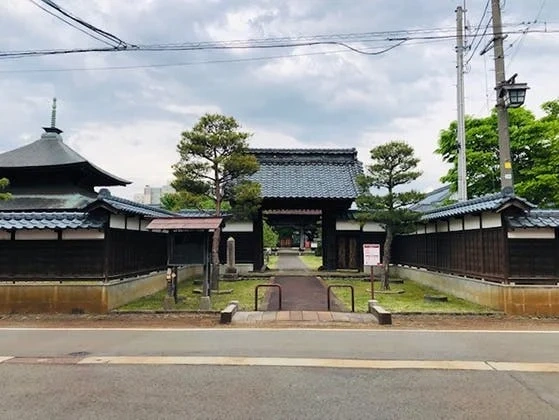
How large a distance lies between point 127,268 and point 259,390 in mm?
9595

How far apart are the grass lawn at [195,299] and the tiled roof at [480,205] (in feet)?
23.2

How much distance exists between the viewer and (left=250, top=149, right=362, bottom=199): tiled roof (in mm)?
24203

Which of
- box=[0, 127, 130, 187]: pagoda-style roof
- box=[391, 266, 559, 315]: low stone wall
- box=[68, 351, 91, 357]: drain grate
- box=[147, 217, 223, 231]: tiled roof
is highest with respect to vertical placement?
box=[0, 127, 130, 187]: pagoda-style roof

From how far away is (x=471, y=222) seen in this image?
566 inches

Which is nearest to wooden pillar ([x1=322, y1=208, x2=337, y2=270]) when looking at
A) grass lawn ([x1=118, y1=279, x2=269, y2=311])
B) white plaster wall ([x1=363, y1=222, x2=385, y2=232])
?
white plaster wall ([x1=363, y1=222, x2=385, y2=232])

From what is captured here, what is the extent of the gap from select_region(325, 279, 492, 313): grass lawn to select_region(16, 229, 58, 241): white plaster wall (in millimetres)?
8863

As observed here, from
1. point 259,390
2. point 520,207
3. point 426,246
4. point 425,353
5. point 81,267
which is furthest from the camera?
point 426,246

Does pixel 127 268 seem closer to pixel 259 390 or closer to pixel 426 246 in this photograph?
pixel 259 390

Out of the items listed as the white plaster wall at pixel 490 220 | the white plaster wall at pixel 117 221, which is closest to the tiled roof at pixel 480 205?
the white plaster wall at pixel 490 220

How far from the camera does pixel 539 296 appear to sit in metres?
11.9

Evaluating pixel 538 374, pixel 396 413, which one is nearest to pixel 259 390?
pixel 396 413

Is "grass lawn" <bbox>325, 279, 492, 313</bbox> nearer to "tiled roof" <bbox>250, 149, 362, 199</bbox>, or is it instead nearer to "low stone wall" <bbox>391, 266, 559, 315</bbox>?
"low stone wall" <bbox>391, 266, 559, 315</bbox>

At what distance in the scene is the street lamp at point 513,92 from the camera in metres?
13.5

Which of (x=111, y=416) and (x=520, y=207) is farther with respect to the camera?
(x=520, y=207)
